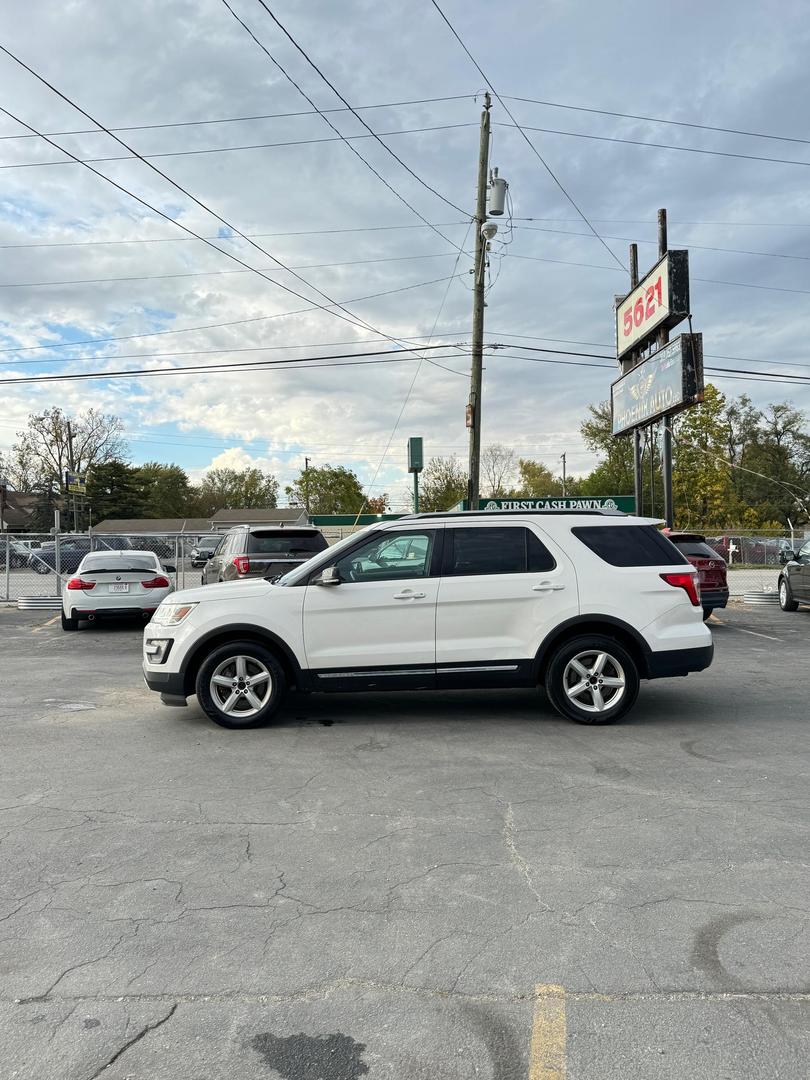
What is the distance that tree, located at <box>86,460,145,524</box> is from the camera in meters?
85.7

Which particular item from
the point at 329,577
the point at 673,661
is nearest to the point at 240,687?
the point at 329,577

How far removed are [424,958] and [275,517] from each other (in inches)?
3208

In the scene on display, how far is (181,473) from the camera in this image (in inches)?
4267

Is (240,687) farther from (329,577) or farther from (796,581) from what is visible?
(796,581)

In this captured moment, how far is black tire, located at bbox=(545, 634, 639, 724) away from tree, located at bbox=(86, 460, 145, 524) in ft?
277

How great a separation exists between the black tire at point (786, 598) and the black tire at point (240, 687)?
46.1 ft

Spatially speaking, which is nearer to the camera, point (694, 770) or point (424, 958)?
point (424, 958)

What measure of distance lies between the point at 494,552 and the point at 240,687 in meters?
2.48

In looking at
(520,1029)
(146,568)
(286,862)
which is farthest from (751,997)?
(146,568)

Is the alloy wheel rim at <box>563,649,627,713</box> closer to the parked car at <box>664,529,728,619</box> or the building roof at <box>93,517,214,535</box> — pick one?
the parked car at <box>664,529,728,619</box>

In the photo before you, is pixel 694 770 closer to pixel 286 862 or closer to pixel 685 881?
pixel 685 881

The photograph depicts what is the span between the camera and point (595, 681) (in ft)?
22.8

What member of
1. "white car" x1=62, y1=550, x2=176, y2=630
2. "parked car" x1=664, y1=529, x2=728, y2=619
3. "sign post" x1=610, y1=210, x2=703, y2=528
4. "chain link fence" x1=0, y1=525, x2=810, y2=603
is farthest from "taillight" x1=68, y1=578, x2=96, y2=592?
"sign post" x1=610, y1=210, x2=703, y2=528

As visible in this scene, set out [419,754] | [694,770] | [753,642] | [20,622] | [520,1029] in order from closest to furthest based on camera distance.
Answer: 1. [520,1029]
2. [694,770]
3. [419,754]
4. [753,642]
5. [20,622]
